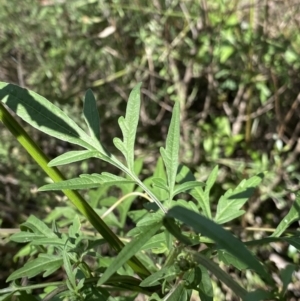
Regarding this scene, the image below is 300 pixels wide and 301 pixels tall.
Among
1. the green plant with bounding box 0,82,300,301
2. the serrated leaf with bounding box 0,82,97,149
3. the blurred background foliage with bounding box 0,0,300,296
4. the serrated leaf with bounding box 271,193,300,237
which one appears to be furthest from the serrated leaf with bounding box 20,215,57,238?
the blurred background foliage with bounding box 0,0,300,296

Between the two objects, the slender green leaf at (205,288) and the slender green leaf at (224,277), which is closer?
the slender green leaf at (224,277)

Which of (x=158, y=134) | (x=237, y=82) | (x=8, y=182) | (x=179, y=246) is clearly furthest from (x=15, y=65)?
(x=179, y=246)

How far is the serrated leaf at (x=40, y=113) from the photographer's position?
747mm

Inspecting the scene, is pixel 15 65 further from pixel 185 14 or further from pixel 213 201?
pixel 213 201

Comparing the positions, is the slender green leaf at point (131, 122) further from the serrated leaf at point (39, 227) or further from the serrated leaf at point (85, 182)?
the serrated leaf at point (39, 227)

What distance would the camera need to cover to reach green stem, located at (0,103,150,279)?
2.47 ft

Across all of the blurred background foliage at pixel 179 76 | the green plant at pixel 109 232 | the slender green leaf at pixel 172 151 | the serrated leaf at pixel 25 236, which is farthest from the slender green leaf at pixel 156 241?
the blurred background foliage at pixel 179 76

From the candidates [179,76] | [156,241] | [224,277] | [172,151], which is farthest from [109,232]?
[179,76]

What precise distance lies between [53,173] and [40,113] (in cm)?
11

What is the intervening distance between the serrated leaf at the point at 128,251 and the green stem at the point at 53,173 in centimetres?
19

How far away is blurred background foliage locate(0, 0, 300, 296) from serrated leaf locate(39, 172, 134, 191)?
119cm

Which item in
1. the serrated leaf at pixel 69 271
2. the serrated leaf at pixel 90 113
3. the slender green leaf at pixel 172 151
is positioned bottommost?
the serrated leaf at pixel 69 271

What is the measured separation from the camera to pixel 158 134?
2383 mm

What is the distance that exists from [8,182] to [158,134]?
793 mm
